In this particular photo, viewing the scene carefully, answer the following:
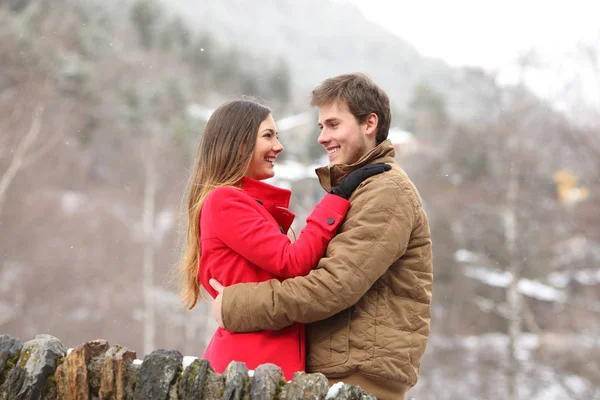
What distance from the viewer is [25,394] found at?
1960 mm

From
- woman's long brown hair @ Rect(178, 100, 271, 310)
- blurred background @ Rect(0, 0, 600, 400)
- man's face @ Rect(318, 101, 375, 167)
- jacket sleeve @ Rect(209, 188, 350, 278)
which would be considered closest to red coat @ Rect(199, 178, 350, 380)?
jacket sleeve @ Rect(209, 188, 350, 278)

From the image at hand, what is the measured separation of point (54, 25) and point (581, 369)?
737 inches

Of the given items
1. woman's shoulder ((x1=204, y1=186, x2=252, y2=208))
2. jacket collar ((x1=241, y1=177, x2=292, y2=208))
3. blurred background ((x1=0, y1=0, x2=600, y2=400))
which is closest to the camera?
woman's shoulder ((x1=204, y1=186, x2=252, y2=208))

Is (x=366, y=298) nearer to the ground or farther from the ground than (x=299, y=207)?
farther from the ground

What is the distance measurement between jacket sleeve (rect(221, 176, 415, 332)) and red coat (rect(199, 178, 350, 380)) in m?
0.05

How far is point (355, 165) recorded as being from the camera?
2.32 meters

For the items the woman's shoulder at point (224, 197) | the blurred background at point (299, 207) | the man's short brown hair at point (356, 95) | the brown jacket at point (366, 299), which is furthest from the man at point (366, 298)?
the blurred background at point (299, 207)

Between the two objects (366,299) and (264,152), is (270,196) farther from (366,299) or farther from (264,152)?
(366,299)

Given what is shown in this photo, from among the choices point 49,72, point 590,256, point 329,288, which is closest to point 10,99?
point 49,72

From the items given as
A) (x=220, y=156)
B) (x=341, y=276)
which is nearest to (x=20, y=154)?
(x=220, y=156)

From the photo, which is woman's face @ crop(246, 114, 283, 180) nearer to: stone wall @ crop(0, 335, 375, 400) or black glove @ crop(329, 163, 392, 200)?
black glove @ crop(329, 163, 392, 200)

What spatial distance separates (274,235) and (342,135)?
47 cm

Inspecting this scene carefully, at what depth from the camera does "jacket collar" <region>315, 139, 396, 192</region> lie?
2326mm

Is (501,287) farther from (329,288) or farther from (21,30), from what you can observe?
(329,288)
